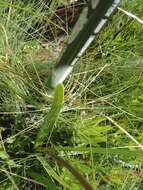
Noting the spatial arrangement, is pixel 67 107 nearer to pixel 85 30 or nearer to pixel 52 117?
pixel 52 117

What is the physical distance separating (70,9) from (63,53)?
0.37 metres

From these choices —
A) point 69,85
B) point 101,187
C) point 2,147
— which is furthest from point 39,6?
point 101,187

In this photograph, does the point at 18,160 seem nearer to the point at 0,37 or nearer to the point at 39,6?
the point at 0,37

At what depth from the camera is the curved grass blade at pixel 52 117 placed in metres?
0.75

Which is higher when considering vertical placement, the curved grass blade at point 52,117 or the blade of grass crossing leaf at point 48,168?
the curved grass blade at point 52,117

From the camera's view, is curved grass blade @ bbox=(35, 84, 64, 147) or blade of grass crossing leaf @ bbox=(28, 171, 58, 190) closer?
curved grass blade @ bbox=(35, 84, 64, 147)

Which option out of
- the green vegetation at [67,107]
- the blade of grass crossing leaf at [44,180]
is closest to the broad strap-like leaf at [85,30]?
the green vegetation at [67,107]

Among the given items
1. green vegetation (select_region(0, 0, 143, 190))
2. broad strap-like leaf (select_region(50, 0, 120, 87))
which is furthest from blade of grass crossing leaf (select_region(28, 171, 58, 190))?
broad strap-like leaf (select_region(50, 0, 120, 87))

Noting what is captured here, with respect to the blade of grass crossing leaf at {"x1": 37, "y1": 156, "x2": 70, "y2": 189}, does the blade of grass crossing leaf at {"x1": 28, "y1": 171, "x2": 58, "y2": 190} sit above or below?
below

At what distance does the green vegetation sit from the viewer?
933 mm

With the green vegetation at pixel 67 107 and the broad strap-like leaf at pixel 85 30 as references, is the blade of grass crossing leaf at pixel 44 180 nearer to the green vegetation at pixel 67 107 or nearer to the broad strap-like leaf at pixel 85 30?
the green vegetation at pixel 67 107

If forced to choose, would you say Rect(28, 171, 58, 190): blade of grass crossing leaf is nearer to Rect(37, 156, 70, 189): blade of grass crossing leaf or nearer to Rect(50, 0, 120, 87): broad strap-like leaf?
Rect(37, 156, 70, 189): blade of grass crossing leaf

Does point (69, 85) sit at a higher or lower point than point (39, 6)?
lower

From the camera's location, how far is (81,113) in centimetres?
99
